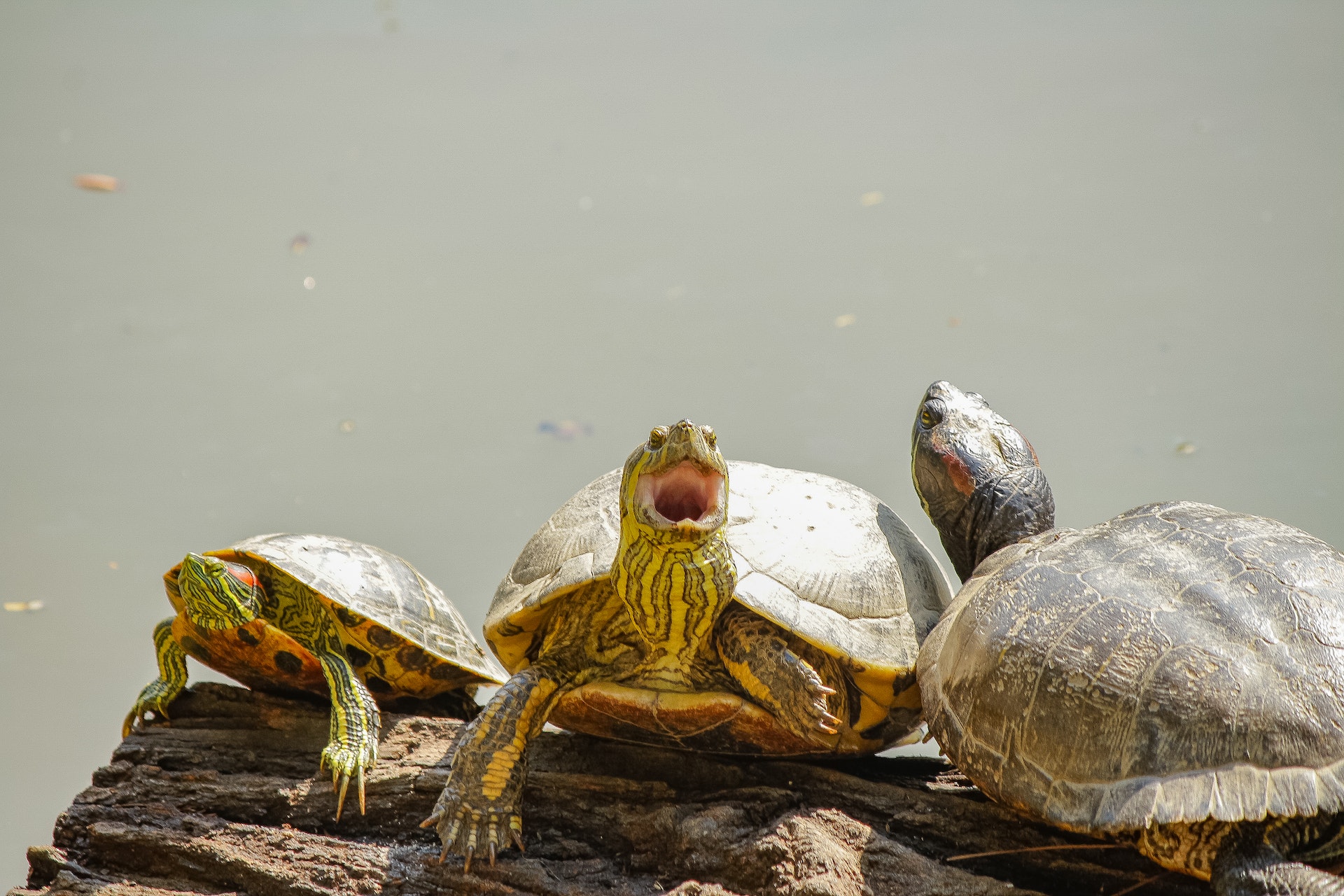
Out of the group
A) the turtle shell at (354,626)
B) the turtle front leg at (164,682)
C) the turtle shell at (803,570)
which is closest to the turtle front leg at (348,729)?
the turtle shell at (354,626)

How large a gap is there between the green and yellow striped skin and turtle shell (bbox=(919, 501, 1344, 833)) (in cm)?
36

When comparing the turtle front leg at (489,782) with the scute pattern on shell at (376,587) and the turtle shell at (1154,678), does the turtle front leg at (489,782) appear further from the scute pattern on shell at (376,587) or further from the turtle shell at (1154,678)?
the turtle shell at (1154,678)

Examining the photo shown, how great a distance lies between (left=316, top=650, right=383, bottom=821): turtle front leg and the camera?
252 centimetres

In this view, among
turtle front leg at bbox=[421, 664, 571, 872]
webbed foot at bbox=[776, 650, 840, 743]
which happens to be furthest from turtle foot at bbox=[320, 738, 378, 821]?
webbed foot at bbox=[776, 650, 840, 743]

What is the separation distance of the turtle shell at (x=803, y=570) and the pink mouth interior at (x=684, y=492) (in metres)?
0.25

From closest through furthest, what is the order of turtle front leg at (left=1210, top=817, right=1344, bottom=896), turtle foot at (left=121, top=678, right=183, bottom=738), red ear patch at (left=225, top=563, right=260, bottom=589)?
turtle front leg at (left=1210, top=817, right=1344, bottom=896), red ear patch at (left=225, top=563, right=260, bottom=589), turtle foot at (left=121, top=678, right=183, bottom=738)

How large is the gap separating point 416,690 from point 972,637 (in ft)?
5.64

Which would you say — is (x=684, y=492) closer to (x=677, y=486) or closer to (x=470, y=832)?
(x=677, y=486)

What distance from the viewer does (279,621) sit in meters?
2.85

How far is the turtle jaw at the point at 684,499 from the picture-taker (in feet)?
7.05

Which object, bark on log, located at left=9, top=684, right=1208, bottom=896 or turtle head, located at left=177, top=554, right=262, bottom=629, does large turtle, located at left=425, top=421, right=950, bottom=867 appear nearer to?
bark on log, located at left=9, top=684, right=1208, bottom=896

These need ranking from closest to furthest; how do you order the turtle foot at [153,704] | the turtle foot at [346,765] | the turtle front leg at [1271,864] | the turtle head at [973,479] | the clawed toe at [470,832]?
the turtle front leg at [1271,864] → the clawed toe at [470,832] → the turtle foot at [346,765] → the turtle head at [973,479] → the turtle foot at [153,704]

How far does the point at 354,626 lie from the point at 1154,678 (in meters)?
2.01

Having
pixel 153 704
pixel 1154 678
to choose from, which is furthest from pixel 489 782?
pixel 1154 678
